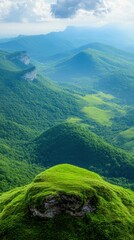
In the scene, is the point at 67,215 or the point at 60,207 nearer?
the point at 67,215

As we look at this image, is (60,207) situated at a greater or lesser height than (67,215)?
greater

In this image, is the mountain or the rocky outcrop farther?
the rocky outcrop

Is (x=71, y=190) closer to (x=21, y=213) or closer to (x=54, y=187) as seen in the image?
(x=54, y=187)

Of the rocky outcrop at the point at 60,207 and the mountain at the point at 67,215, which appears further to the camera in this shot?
the rocky outcrop at the point at 60,207

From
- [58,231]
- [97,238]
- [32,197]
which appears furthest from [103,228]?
[32,197]
